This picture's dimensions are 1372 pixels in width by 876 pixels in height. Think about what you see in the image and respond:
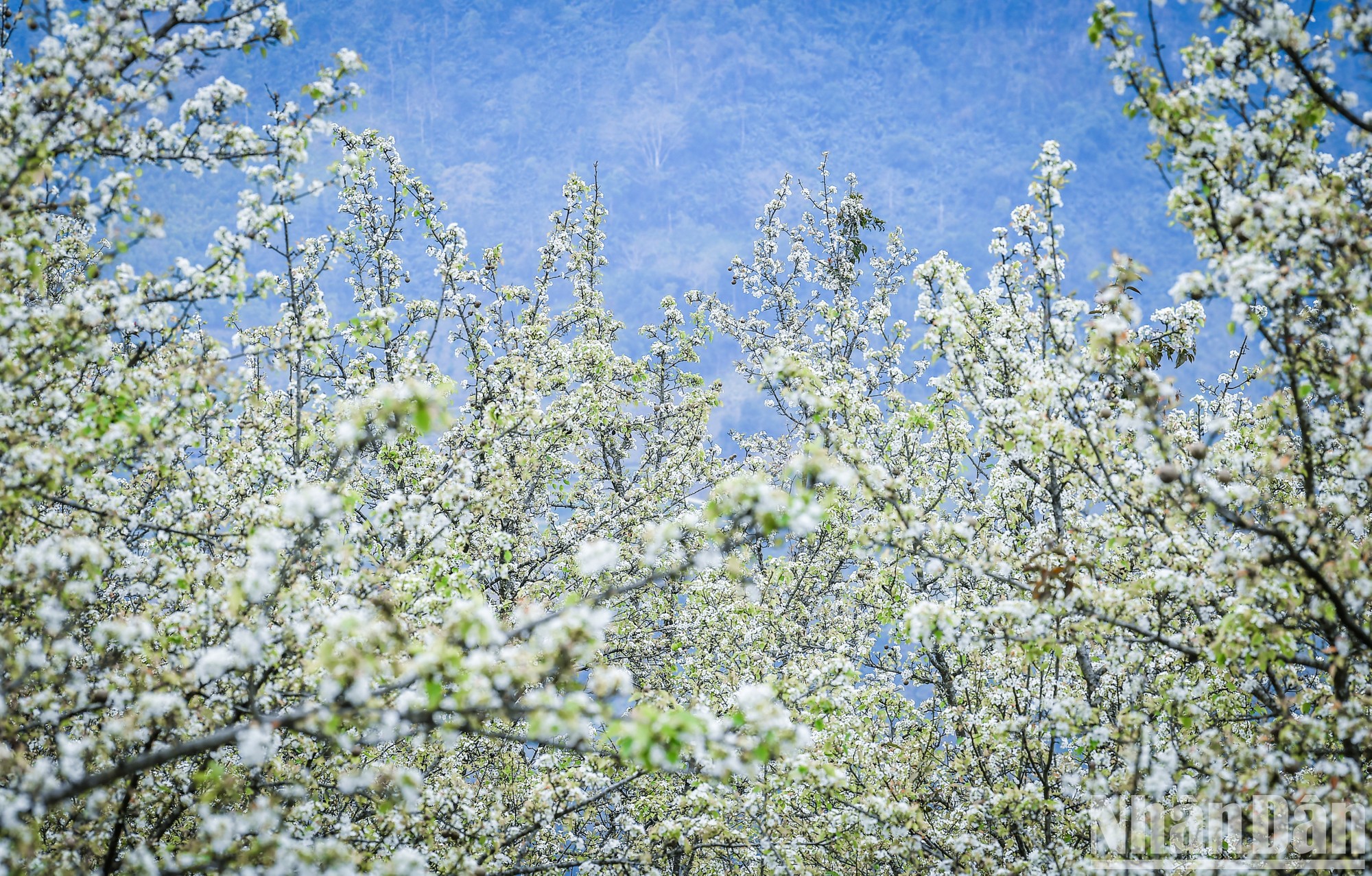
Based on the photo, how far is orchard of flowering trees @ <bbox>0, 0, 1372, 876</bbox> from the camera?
16.0ft

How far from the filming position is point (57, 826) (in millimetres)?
6871

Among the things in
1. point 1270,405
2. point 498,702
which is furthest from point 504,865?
point 1270,405

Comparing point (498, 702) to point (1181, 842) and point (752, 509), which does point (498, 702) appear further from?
point (1181, 842)

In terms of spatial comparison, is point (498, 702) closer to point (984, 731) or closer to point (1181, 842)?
point (984, 731)

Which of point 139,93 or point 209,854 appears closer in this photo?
point 209,854

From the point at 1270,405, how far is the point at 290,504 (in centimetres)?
786

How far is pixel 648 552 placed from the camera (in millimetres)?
7973

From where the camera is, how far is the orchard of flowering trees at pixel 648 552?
4.89 m

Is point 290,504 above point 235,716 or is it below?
above

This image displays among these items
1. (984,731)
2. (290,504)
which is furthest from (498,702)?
(984,731)

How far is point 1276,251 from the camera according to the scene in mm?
5492

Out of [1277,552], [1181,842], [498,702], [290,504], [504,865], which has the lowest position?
[504,865]

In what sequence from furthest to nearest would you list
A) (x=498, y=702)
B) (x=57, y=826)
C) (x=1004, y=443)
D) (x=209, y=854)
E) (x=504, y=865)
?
(x=504, y=865)
(x=1004, y=443)
(x=57, y=826)
(x=209, y=854)
(x=498, y=702)

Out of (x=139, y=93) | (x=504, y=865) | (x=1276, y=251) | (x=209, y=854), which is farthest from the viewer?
(x=504, y=865)
